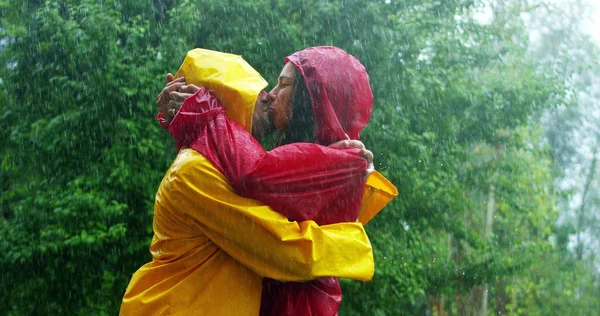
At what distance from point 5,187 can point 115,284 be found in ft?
7.82

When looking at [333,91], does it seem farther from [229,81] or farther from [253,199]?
[253,199]

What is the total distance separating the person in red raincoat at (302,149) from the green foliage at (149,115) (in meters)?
4.78

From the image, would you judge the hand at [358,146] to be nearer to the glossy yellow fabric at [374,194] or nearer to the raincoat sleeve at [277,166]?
the raincoat sleeve at [277,166]

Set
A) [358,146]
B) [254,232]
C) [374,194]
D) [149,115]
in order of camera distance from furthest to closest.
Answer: [149,115] → [374,194] → [358,146] → [254,232]

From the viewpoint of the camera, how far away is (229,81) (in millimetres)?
2346

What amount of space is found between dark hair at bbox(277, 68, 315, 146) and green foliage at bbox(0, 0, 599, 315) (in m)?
4.71

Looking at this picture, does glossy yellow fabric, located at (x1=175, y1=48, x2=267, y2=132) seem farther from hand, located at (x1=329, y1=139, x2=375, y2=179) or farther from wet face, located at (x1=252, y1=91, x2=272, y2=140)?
hand, located at (x1=329, y1=139, x2=375, y2=179)

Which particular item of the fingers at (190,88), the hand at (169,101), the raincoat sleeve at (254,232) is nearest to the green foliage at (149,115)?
the hand at (169,101)

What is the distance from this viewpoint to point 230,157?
218cm

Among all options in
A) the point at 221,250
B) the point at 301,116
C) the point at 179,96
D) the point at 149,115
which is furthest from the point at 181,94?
the point at 149,115

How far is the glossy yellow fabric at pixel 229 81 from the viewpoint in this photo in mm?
2342

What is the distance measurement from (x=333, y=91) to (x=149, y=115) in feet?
18.2

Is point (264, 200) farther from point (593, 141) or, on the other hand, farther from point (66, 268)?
point (593, 141)

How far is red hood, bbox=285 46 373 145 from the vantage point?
239 centimetres
